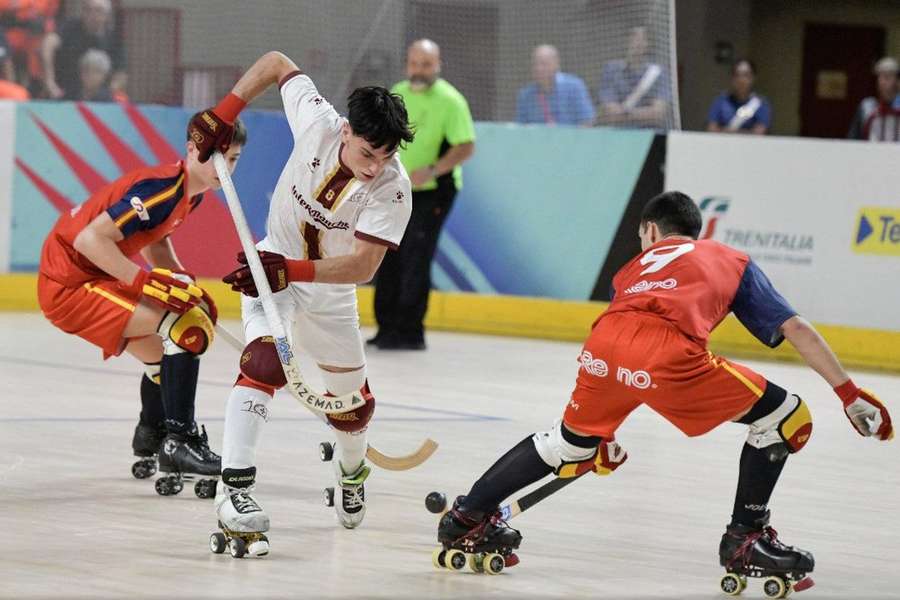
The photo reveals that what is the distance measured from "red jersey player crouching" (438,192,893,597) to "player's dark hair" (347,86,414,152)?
0.79 meters

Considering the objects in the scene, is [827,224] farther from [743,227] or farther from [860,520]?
[860,520]

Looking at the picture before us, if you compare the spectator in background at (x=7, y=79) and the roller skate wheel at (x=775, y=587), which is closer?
the roller skate wheel at (x=775, y=587)

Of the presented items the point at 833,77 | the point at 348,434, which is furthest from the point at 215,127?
the point at 833,77

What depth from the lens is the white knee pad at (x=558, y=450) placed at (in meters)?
4.89

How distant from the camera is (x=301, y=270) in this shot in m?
5.10

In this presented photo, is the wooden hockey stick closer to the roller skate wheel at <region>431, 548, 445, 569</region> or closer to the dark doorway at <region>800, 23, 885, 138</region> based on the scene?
the roller skate wheel at <region>431, 548, 445, 569</region>

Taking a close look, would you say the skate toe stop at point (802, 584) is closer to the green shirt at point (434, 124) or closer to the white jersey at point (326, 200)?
the white jersey at point (326, 200)

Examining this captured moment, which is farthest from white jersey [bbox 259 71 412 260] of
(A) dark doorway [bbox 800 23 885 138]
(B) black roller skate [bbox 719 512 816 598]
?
(A) dark doorway [bbox 800 23 885 138]

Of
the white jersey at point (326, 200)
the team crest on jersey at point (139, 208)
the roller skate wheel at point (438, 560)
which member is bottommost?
the roller skate wheel at point (438, 560)

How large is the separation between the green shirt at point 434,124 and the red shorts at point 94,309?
178 inches

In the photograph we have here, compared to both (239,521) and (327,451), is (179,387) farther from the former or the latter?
(239,521)

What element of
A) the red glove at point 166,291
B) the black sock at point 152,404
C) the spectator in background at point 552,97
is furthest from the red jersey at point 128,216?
the spectator in background at point 552,97

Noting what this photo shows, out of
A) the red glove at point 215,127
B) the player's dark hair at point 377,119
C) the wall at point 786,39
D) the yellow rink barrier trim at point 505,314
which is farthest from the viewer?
the wall at point 786,39

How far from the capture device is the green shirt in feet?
34.7
